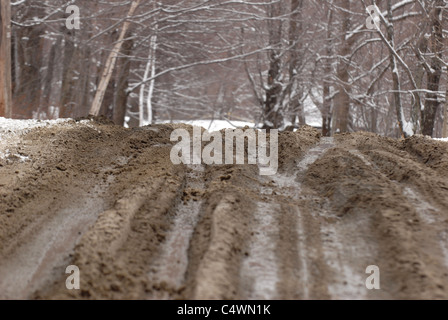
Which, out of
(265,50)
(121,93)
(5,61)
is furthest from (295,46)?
(5,61)

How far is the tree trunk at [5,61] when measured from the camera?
368 inches

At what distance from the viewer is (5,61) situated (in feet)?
30.9

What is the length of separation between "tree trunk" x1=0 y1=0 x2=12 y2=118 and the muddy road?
14.9ft

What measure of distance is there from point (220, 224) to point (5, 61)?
7.75 metres

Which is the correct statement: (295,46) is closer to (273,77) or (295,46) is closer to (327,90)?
(273,77)

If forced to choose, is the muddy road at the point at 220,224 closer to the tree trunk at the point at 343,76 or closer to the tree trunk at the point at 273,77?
the tree trunk at the point at 343,76

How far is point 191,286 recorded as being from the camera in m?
2.78

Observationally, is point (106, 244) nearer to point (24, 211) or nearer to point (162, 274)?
point (162, 274)

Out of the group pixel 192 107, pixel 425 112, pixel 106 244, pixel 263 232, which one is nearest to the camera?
pixel 106 244

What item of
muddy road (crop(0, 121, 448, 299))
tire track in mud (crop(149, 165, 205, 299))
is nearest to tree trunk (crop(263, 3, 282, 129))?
muddy road (crop(0, 121, 448, 299))

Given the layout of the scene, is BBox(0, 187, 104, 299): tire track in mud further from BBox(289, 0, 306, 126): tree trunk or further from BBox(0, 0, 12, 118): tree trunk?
BBox(289, 0, 306, 126): tree trunk

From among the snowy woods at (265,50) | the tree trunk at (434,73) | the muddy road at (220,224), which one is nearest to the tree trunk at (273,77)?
the snowy woods at (265,50)
